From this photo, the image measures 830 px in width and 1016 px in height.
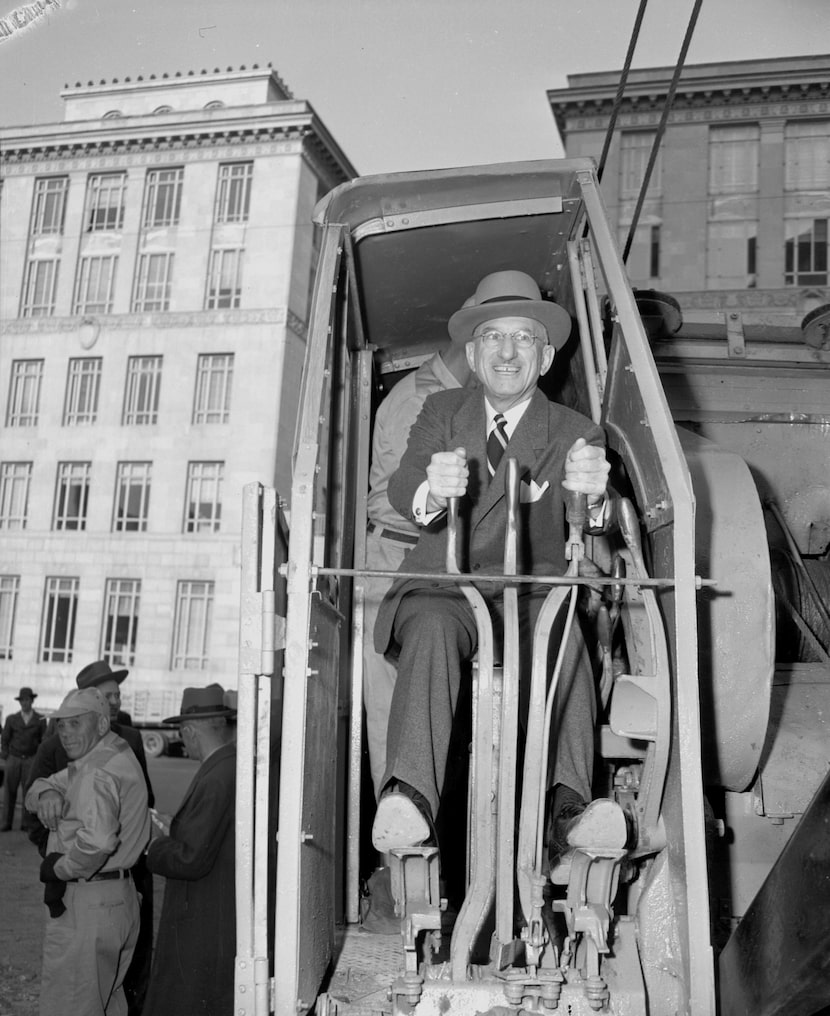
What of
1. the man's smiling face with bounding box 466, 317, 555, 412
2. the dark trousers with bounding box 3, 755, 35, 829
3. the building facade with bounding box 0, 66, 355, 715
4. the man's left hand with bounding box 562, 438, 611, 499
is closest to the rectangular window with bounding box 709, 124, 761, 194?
the building facade with bounding box 0, 66, 355, 715

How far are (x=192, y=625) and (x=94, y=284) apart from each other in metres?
10.4

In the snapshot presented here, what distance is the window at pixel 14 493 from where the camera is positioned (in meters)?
26.5

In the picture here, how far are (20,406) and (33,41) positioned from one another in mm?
20998

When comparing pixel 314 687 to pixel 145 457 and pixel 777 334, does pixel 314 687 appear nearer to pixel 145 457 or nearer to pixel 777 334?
pixel 777 334

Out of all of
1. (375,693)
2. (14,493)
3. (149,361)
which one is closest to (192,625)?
(14,493)

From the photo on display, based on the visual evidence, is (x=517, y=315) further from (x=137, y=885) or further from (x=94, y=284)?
(x=94, y=284)

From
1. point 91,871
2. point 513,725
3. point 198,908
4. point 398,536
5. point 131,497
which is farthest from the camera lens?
point 131,497

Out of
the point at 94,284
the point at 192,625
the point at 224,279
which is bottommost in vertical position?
the point at 192,625

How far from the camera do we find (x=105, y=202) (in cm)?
2731

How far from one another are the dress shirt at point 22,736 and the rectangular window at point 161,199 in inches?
692

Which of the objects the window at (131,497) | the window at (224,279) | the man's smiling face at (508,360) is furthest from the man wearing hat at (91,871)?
the window at (224,279)

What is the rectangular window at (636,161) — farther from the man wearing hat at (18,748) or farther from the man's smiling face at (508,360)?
the man's smiling face at (508,360)

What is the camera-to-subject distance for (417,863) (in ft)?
8.27

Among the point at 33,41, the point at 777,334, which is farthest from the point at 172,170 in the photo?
the point at 777,334
